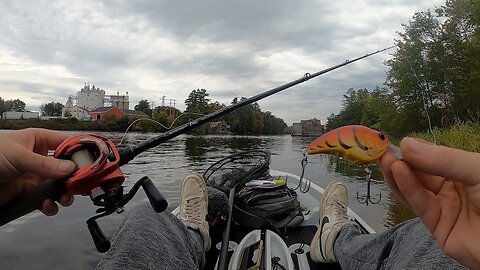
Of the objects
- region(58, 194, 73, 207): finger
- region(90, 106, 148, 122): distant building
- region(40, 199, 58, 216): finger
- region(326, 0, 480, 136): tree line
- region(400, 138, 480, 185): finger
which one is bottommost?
region(40, 199, 58, 216): finger

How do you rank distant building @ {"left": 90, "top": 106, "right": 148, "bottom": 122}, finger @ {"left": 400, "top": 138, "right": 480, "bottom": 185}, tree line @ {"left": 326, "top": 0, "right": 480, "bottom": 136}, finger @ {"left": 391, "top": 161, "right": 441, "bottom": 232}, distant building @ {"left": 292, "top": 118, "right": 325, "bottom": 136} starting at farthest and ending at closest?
tree line @ {"left": 326, "top": 0, "right": 480, "bottom": 136}, distant building @ {"left": 292, "top": 118, "right": 325, "bottom": 136}, distant building @ {"left": 90, "top": 106, "right": 148, "bottom": 122}, finger @ {"left": 391, "top": 161, "right": 441, "bottom": 232}, finger @ {"left": 400, "top": 138, "right": 480, "bottom": 185}

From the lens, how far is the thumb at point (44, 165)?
136cm

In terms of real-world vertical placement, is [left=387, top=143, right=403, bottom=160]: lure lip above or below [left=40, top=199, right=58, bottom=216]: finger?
above

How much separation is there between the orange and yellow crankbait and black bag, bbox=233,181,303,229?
2.89 m

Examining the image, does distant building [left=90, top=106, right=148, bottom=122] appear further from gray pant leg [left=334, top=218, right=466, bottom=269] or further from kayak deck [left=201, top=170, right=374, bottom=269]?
gray pant leg [left=334, top=218, right=466, bottom=269]

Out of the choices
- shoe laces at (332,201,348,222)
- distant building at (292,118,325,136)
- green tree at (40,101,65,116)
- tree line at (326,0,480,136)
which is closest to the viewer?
shoe laces at (332,201,348,222)

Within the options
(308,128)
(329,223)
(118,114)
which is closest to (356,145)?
(329,223)

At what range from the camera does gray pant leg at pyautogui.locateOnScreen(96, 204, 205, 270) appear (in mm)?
1828

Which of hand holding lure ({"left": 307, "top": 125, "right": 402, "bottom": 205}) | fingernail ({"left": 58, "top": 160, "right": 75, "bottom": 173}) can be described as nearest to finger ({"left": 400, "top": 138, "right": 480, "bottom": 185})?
hand holding lure ({"left": 307, "top": 125, "right": 402, "bottom": 205})

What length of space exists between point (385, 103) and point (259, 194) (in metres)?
34.6

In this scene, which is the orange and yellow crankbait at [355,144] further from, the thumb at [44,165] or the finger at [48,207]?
the finger at [48,207]

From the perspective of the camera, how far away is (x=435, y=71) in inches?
1158

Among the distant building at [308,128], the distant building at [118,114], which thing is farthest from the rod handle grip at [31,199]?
the distant building at [308,128]

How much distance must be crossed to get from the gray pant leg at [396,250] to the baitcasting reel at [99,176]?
55.2 inches
